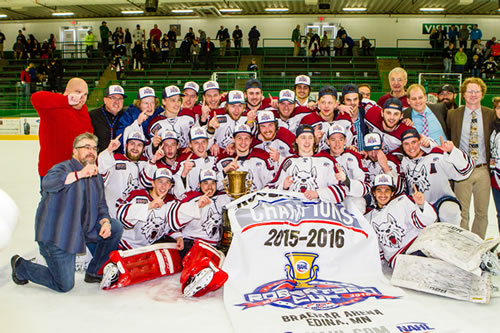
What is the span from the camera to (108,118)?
5352 millimetres

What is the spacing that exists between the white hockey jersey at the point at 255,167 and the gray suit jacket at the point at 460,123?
1.98 metres

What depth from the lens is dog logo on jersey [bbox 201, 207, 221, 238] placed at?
14.8 ft

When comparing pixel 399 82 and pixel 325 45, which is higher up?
pixel 325 45

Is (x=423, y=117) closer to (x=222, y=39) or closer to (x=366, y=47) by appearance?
(x=366, y=47)

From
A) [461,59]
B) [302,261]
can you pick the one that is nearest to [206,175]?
[302,261]

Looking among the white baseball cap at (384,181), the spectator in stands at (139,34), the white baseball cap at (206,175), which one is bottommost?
the white baseball cap at (384,181)

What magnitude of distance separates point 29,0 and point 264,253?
67.5 ft

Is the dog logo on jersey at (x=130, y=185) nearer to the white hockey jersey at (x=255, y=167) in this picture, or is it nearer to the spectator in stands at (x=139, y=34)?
the white hockey jersey at (x=255, y=167)

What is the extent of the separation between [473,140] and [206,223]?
9.61ft

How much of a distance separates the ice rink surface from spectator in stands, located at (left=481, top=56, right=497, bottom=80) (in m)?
17.8

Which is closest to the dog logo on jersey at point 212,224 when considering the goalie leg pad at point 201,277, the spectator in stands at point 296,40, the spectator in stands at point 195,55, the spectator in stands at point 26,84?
the goalie leg pad at point 201,277

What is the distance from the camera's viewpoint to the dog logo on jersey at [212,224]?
4520mm

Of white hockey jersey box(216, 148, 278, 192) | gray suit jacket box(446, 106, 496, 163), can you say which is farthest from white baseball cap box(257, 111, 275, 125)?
gray suit jacket box(446, 106, 496, 163)

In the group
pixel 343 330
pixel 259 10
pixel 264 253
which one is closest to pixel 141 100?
pixel 264 253
